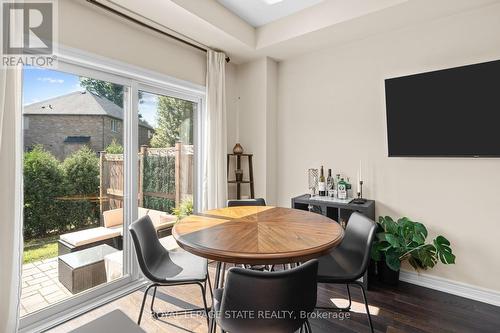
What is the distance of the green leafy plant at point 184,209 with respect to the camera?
3.20 metres

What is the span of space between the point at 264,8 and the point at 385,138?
1.98 m

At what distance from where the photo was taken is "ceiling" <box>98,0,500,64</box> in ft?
7.70

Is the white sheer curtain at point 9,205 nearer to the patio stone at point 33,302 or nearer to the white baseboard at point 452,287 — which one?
the patio stone at point 33,302

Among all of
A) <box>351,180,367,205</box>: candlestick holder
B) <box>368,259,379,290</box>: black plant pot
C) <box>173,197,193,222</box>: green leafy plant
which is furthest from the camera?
<box>173,197,193,222</box>: green leafy plant

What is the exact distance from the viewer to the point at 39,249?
6.91 ft

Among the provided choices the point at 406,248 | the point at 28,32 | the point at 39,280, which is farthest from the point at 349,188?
A: the point at 28,32

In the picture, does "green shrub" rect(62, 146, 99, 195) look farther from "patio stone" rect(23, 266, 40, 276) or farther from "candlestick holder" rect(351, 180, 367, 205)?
"candlestick holder" rect(351, 180, 367, 205)

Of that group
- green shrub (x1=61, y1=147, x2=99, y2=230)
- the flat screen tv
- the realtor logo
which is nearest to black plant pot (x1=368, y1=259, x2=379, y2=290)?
the flat screen tv

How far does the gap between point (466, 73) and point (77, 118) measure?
3.57 m

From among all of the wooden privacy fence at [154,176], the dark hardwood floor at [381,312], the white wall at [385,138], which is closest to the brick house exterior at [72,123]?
the wooden privacy fence at [154,176]

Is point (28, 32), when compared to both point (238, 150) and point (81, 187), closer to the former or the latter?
point (81, 187)

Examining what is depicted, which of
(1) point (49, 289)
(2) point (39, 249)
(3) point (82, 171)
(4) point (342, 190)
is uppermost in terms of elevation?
(3) point (82, 171)

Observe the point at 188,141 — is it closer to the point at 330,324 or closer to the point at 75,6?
the point at 75,6

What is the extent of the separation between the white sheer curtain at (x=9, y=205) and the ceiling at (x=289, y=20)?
1163mm
